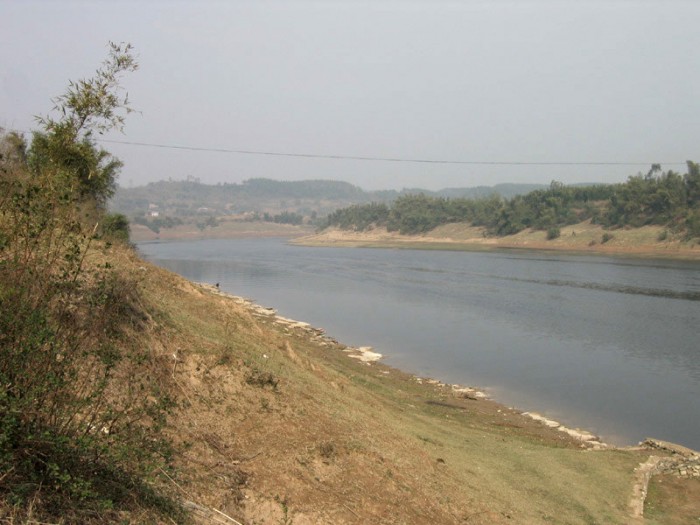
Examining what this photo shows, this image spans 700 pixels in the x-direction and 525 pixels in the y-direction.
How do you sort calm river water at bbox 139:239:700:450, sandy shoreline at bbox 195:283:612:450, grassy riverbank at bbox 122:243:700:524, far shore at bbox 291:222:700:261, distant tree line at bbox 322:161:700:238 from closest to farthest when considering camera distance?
grassy riverbank at bbox 122:243:700:524
sandy shoreline at bbox 195:283:612:450
calm river water at bbox 139:239:700:450
far shore at bbox 291:222:700:261
distant tree line at bbox 322:161:700:238

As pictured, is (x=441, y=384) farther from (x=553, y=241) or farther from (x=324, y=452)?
(x=553, y=241)

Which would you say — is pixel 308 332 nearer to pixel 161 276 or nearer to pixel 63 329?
pixel 161 276

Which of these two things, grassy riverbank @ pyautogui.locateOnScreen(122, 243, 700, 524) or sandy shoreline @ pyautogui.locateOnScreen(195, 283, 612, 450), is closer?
grassy riverbank @ pyautogui.locateOnScreen(122, 243, 700, 524)

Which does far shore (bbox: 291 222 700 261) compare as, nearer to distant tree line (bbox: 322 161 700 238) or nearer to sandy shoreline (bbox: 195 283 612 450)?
distant tree line (bbox: 322 161 700 238)

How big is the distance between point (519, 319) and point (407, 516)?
3009cm

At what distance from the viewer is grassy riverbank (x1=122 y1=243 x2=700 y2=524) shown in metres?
7.12

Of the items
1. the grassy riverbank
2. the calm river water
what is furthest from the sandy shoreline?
the grassy riverbank

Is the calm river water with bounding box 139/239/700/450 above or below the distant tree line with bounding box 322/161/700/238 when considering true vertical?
below

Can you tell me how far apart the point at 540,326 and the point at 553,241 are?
184ft

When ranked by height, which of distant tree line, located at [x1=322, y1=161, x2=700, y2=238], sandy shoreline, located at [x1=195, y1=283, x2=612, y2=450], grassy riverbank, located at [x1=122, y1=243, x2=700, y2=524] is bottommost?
sandy shoreline, located at [x1=195, y1=283, x2=612, y2=450]

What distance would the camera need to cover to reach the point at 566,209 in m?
93.1

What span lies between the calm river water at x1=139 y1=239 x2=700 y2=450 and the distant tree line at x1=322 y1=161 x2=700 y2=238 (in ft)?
47.1

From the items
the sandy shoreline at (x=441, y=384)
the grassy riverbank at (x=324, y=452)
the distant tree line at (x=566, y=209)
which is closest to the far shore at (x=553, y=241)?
the distant tree line at (x=566, y=209)

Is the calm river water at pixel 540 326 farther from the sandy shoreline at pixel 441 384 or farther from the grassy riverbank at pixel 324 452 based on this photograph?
the grassy riverbank at pixel 324 452
